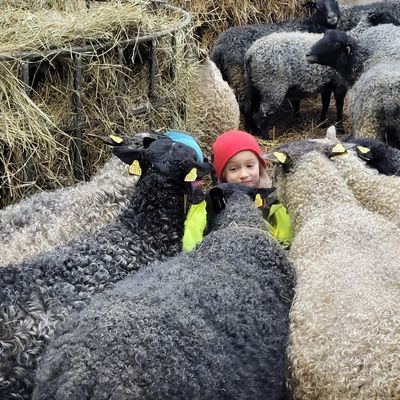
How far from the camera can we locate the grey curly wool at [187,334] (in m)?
2.80

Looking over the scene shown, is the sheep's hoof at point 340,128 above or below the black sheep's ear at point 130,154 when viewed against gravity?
below

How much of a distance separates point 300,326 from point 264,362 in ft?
0.84

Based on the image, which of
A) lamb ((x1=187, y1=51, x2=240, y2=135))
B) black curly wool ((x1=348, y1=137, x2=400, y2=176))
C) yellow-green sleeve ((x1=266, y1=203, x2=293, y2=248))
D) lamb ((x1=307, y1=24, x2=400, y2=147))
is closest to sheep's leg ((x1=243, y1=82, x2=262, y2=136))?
lamb ((x1=307, y1=24, x2=400, y2=147))

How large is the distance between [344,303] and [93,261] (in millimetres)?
1327

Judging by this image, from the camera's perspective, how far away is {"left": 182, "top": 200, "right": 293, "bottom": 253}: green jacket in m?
4.38

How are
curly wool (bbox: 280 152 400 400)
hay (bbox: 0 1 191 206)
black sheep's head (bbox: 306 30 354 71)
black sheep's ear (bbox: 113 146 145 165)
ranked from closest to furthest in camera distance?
curly wool (bbox: 280 152 400 400)
black sheep's ear (bbox: 113 146 145 165)
hay (bbox: 0 1 191 206)
black sheep's head (bbox: 306 30 354 71)

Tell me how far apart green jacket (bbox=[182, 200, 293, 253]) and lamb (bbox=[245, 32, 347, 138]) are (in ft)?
13.3

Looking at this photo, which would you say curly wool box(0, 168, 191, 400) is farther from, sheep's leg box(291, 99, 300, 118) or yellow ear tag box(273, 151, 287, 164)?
sheep's leg box(291, 99, 300, 118)

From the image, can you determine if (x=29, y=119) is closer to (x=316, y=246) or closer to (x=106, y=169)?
(x=106, y=169)

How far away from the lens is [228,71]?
9.46m

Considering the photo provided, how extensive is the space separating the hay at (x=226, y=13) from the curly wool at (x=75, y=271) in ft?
20.3

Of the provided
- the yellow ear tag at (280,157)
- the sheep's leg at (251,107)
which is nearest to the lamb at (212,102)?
the sheep's leg at (251,107)

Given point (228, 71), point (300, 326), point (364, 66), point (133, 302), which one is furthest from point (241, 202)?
point (228, 71)

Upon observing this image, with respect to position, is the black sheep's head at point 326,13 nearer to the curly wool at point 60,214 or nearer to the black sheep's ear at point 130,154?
the curly wool at point 60,214
